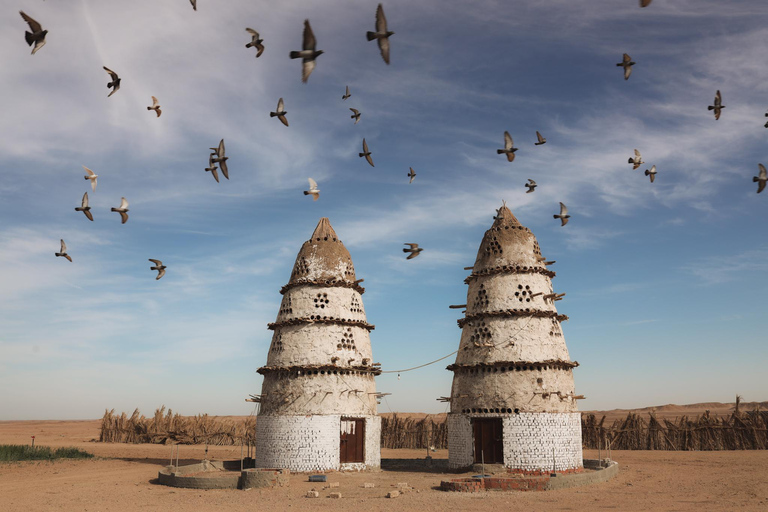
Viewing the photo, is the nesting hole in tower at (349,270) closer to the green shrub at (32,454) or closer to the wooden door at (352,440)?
the wooden door at (352,440)

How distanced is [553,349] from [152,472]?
18350mm

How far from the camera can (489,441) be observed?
24.5 meters

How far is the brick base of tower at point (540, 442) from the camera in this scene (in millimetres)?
23641

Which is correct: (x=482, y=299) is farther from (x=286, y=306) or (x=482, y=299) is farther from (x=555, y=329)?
(x=286, y=306)

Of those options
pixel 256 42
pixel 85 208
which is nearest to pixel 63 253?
pixel 85 208

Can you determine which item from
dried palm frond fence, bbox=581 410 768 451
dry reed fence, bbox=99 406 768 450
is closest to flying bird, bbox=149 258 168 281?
dry reed fence, bbox=99 406 768 450

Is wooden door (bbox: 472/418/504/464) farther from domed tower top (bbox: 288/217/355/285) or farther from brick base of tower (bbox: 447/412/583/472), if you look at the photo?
domed tower top (bbox: 288/217/355/285)

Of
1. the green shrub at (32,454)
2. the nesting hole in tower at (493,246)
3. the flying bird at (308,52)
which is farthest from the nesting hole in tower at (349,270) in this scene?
the green shrub at (32,454)

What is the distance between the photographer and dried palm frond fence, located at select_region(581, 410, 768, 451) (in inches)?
1372

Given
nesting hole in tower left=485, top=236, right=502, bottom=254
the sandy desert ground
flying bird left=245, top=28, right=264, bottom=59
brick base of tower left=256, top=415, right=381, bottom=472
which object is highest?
flying bird left=245, top=28, right=264, bottom=59

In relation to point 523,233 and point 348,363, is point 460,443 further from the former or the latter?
point 523,233

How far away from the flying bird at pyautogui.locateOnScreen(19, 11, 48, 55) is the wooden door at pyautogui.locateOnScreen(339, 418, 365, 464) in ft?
56.4

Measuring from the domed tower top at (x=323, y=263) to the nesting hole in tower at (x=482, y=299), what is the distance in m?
5.58

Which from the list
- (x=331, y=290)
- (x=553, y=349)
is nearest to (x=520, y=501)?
(x=553, y=349)
